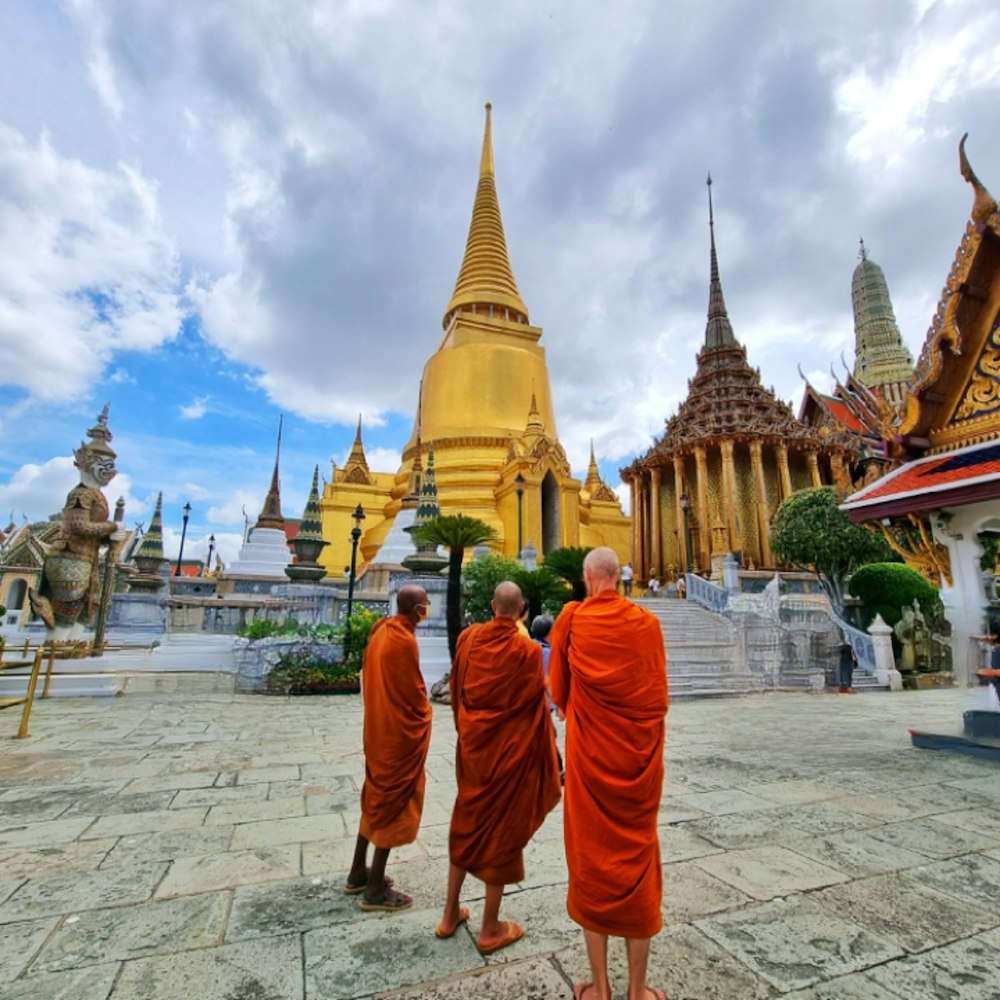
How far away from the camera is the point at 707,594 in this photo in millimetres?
16109

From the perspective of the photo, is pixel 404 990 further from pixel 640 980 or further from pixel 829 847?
pixel 829 847

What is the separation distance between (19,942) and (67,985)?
47 centimetres

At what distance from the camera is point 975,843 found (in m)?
3.32

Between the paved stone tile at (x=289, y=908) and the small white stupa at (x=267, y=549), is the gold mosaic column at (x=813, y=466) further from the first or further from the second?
the paved stone tile at (x=289, y=908)

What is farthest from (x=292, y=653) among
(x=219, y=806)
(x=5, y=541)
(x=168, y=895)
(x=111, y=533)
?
(x=5, y=541)

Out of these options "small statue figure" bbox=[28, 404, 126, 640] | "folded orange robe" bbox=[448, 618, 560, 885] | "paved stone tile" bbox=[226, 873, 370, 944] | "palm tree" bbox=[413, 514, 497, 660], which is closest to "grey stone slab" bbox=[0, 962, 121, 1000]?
"paved stone tile" bbox=[226, 873, 370, 944]

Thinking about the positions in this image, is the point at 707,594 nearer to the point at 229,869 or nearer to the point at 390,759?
the point at 390,759

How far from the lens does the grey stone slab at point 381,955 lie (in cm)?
202

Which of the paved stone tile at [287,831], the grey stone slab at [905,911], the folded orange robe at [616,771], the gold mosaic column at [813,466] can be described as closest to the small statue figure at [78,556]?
the paved stone tile at [287,831]

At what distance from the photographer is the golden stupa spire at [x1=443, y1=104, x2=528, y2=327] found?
1160 inches

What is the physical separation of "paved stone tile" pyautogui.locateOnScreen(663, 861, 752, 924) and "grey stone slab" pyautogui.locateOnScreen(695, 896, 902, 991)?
0.08 meters

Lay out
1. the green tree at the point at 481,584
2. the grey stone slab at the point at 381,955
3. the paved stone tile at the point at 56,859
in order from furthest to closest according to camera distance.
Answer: the green tree at the point at 481,584, the paved stone tile at the point at 56,859, the grey stone slab at the point at 381,955

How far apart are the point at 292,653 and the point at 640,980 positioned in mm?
9244

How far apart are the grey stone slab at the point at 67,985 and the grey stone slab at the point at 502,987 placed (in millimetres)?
977
